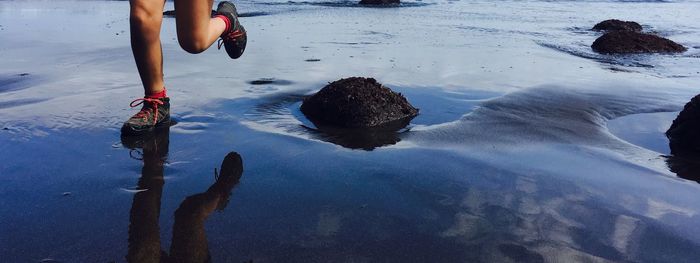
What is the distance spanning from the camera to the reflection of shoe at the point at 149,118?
2725 millimetres

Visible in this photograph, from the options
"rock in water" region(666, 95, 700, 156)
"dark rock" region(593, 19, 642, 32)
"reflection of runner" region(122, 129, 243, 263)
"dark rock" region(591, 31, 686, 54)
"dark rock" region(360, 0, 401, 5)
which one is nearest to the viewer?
"reflection of runner" region(122, 129, 243, 263)

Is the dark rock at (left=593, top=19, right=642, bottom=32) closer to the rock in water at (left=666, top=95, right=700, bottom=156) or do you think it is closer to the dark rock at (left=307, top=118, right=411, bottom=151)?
the rock in water at (left=666, top=95, right=700, bottom=156)

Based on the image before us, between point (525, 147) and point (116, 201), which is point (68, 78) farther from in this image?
point (525, 147)

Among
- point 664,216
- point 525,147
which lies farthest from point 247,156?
point 664,216

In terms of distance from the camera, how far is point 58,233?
164 centimetres

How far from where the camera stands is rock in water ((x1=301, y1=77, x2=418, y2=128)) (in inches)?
125

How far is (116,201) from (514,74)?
3977 mm

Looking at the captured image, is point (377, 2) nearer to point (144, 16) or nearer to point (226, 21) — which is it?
point (226, 21)

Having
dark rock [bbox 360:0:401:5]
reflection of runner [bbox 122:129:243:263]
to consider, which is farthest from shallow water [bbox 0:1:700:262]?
dark rock [bbox 360:0:401:5]

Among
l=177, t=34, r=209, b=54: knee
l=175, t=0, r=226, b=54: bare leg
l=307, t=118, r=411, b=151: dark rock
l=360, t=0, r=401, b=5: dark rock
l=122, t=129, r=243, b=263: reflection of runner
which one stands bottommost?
l=122, t=129, r=243, b=263: reflection of runner

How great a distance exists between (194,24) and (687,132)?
2.80m

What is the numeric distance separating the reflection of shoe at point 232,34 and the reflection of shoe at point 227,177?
41.4 inches

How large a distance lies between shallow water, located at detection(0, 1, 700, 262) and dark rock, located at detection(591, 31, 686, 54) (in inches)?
75.8

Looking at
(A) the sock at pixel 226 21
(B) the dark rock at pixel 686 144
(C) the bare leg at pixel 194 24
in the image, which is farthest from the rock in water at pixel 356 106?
(B) the dark rock at pixel 686 144
